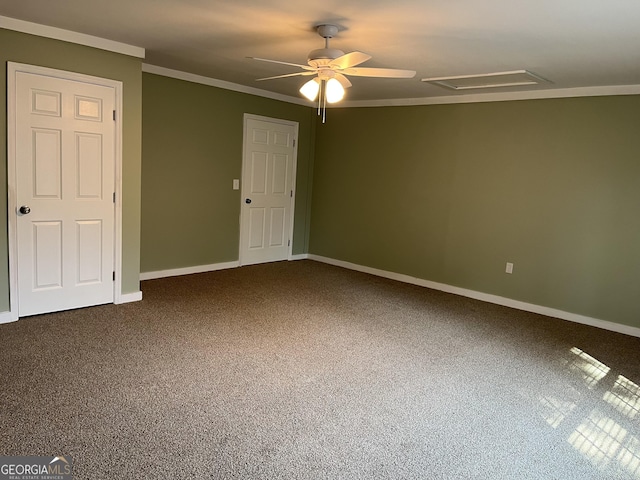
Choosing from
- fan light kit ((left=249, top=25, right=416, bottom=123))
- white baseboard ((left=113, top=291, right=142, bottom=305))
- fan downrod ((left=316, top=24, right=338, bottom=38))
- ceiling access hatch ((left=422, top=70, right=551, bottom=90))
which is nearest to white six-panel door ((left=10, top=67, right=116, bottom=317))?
white baseboard ((left=113, top=291, right=142, bottom=305))

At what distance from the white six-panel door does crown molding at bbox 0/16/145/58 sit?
33 cm

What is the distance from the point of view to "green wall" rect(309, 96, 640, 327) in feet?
14.9

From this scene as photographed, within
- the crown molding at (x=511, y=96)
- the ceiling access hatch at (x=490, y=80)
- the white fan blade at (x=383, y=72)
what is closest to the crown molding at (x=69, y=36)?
the white fan blade at (x=383, y=72)

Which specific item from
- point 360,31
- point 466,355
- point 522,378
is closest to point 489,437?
point 522,378

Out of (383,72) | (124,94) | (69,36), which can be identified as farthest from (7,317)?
(383,72)

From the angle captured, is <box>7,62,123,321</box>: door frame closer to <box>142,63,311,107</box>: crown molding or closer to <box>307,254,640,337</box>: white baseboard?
<box>142,63,311,107</box>: crown molding

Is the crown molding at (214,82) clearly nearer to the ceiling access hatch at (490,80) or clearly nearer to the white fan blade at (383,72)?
the ceiling access hatch at (490,80)

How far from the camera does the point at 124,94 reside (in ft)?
13.8

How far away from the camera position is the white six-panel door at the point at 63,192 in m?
3.75

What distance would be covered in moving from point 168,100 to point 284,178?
200 centimetres

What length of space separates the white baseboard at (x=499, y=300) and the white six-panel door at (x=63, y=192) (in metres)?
3.40

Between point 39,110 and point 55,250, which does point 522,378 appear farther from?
point 39,110

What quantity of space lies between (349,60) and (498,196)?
2996mm

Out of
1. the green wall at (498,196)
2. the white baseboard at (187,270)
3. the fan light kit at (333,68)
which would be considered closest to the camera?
the fan light kit at (333,68)
